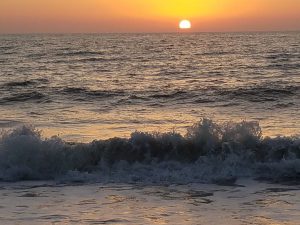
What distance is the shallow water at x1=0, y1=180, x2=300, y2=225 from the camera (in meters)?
7.76

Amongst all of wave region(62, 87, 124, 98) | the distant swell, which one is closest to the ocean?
wave region(62, 87, 124, 98)

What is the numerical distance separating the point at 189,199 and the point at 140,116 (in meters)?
9.65

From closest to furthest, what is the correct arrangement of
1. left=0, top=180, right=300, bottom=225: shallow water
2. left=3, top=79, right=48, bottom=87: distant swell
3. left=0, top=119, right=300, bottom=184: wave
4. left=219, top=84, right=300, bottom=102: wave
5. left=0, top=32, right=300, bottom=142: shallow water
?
left=0, top=180, right=300, bottom=225: shallow water
left=0, top=119, right=300, bottom=184: wave
left=0, top=32, right=300, bottom=142: shallow water
left=219, top=84, right=300, bottom=102: wave
left=3, top=79, right=48, bottom=87: distant swell

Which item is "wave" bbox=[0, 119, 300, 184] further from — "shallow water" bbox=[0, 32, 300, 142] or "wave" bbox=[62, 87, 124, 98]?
"wave" bbox=[62, 87, 124, 98]

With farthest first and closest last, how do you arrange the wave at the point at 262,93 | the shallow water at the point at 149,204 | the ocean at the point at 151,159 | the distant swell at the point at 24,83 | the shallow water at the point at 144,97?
1. the distant swell at the point at 24,83
2. the wave at the point at 262,93
3. the shallow water at the point at 144,97
4. the ocean at the point at 151,159
5. the shallow water at the point at 149,204

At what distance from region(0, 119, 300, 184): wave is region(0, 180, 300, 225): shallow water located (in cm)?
67

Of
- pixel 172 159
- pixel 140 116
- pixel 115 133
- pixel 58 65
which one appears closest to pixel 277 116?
pixel 140 116

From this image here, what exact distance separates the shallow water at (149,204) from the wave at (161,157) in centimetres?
67

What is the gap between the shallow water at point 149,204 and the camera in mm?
7758

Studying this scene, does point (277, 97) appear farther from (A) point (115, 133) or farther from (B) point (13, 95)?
(B) point (13, 95)

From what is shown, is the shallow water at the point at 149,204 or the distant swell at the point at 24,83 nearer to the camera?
the shallow water at the point at 149,204

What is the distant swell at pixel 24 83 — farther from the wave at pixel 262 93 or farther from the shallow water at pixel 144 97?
the wave at pixel 262 93

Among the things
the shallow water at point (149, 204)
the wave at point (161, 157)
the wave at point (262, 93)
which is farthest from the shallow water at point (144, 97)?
the shallow water at point (149, 204)

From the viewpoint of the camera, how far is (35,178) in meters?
10.9
